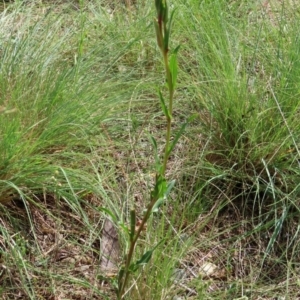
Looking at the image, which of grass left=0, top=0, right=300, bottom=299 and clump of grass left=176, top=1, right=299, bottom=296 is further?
clump of grass left=176, top=1, right=299, bottom=296

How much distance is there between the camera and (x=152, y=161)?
A: 226 cm

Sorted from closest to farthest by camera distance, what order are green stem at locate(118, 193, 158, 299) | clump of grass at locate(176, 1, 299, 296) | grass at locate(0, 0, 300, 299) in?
green stem at locate(118, 193, 158, 299), grass at locate(0, 0, 300, 299), clump of grass at locate(176, 1, 299, 296)

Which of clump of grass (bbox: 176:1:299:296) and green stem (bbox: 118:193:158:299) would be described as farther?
clump of grass (bbox: 176:1:299:296)

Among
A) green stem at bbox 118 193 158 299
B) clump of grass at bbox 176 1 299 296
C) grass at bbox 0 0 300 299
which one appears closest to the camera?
green stem at bbox 118 193 158 299

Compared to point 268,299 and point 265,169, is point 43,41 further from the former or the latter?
point 268,299

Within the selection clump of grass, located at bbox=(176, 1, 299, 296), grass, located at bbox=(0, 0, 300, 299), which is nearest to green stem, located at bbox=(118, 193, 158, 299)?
grass, located at bbox=(0, 0, 300, 299)

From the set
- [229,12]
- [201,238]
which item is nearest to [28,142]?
[201,238]

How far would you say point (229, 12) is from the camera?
2.82m

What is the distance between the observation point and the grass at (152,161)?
1.89m

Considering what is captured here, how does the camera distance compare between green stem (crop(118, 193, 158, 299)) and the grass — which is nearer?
green stem (crop(118, 193, 158, 299))

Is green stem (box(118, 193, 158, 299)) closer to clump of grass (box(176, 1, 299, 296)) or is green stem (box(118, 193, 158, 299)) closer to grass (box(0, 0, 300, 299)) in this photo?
grass (box(0, 0, 300, 299))

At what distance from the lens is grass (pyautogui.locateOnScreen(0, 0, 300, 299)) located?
1.89m

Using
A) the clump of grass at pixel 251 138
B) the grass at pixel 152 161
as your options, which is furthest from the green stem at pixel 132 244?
the clump of grass at pixel 251 138

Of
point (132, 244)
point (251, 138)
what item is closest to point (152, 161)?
point (251, 138)
